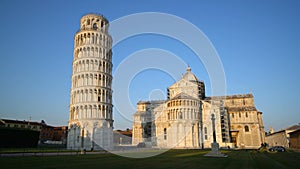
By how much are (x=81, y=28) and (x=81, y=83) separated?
16.9 m

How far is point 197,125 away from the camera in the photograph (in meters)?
67.5

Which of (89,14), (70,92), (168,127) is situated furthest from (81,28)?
(168,127)

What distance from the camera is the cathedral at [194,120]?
220 ft

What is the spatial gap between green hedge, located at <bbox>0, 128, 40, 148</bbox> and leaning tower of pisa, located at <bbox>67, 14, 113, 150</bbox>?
332 inches

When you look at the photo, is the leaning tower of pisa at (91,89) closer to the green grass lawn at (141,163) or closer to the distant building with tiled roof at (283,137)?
the green grass lawn at (141,163)

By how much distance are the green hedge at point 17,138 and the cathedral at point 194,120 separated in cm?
3627

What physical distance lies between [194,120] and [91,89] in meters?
32.3

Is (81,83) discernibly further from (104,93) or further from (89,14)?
(89,14)

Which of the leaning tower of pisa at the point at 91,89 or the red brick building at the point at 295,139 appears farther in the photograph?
the red brick building at the point at 295,139

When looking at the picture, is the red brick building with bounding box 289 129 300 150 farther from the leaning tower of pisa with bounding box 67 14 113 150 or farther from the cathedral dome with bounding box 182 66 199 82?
the leaning tower of pisa with bounding box 67 14 113 150

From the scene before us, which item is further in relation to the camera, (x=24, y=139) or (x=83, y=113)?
(x=83, y=113)

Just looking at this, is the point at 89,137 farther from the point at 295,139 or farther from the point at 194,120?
the point at 295,139

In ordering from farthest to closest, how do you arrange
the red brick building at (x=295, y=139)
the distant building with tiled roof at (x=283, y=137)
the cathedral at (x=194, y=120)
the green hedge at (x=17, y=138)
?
the distant building with tiled roof at (x=283, y=137), the cathedral at (x=194, y=120), the red brick building at (x=295, y=139), the green hedge at (x=17, y=138)

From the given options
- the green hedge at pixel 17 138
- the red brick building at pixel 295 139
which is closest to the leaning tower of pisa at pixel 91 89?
the green hedge at pixel 17 138
